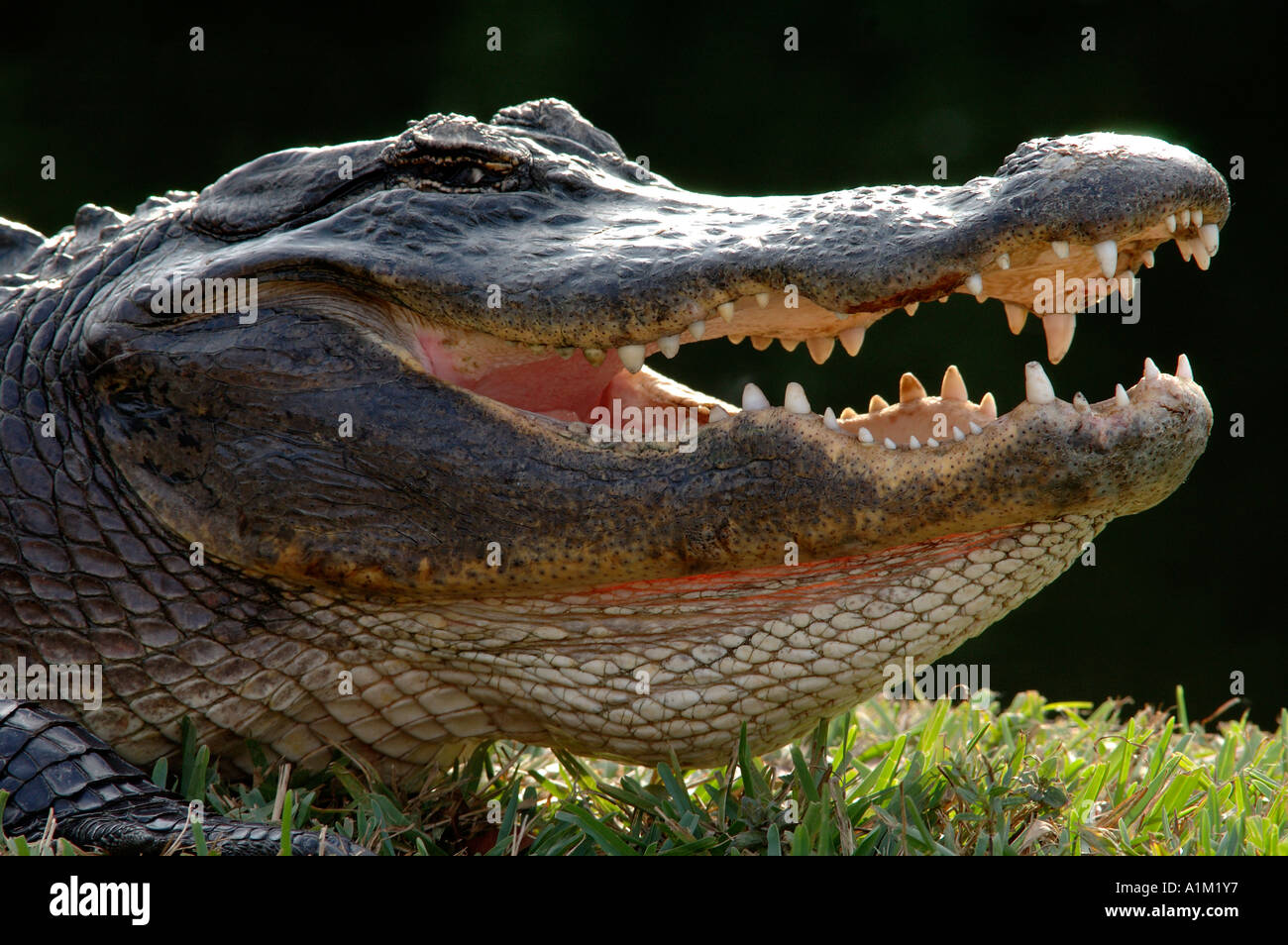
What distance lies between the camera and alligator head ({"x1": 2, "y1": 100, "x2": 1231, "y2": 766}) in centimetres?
167

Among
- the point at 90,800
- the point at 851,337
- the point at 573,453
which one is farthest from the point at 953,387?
the point at 90,800

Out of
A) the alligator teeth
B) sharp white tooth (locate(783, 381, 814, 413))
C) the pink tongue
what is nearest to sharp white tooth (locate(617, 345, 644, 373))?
the pink tongue

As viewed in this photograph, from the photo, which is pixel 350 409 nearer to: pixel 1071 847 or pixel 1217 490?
pixel 1071 847

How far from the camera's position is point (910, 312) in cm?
175

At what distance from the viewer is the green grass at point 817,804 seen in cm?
176

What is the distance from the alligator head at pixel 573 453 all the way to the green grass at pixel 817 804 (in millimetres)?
86

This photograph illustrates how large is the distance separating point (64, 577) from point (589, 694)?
0.86 m

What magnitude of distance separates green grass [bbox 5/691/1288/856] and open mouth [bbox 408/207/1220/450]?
561 millimetres

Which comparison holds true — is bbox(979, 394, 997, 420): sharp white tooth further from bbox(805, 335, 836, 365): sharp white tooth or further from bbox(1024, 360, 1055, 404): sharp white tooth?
bbox(805, 335, 836, 365): sharp white tooth

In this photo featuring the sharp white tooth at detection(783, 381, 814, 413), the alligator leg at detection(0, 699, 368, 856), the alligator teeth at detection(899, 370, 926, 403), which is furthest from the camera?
the alligator teeth at detection(899, 370, 926, 403)
